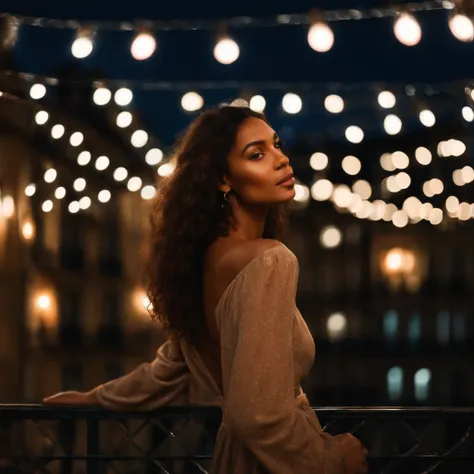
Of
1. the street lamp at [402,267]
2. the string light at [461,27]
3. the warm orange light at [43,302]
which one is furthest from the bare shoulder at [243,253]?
the street lamp at [402,267]

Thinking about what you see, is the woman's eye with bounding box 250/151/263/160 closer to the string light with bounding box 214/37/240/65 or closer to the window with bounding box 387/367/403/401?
the string light with bounding box 214/37/240/65

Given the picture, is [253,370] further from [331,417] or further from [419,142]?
[419,142]

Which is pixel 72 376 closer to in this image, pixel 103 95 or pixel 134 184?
pixel 134 184

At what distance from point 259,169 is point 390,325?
52492 millimetres

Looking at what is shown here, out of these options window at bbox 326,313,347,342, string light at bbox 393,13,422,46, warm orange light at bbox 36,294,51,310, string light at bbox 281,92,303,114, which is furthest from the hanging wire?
window at bbox 326,313,347,342

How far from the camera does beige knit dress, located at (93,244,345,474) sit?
3139mm

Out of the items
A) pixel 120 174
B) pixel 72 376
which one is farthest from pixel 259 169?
pixel 72 376

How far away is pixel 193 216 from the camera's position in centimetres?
354

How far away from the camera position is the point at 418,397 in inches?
2173

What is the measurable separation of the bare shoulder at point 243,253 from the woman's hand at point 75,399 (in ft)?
3.90

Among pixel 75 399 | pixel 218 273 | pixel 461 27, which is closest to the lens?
pixel 218 273

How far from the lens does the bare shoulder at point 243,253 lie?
10.9ft

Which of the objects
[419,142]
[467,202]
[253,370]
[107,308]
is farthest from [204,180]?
[419,142]

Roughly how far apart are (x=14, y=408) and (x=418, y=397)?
51.7 m
